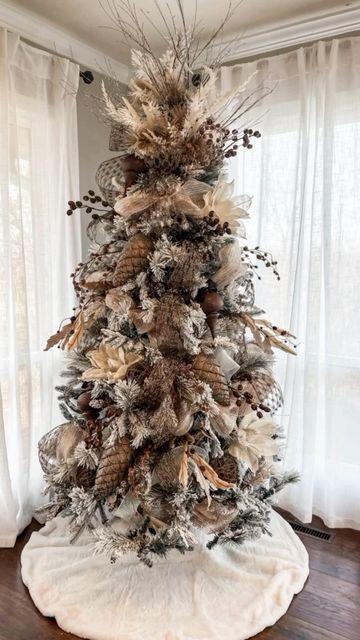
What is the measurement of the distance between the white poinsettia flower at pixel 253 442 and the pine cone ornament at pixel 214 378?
0.14 metres

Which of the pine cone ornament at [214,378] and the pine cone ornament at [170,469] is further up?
the pine cone ornament at [214,378]

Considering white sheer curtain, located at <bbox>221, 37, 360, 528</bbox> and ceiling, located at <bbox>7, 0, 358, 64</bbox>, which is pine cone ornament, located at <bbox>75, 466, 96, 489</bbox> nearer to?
white sheer curtain, located at <bbox>221, 37, 360, 528</bbox>

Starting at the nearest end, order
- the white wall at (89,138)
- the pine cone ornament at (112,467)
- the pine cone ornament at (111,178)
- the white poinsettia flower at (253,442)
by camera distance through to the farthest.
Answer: the pine cone ornament at (112,467), the white poinsettia flower at (253,442), the pine cone ornament at (111,178), the white wall at (89,138)

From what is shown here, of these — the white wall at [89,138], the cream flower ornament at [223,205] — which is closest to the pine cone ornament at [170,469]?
the cream flower ornament at [223,205]

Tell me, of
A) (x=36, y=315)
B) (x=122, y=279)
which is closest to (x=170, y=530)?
(x=122, y=279)

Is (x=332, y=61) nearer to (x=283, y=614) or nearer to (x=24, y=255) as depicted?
(x=24, y=255)

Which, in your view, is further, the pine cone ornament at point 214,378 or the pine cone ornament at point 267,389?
the pine cone ornament at point 267,389

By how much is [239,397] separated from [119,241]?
73 centimetres

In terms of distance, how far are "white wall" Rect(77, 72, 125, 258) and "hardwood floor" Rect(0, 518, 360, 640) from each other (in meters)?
1.67

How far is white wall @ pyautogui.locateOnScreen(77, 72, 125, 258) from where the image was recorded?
2.48m

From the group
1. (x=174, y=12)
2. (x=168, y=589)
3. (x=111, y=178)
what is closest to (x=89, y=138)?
(x=174, y=12)

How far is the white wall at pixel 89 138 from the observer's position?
8.14 feet

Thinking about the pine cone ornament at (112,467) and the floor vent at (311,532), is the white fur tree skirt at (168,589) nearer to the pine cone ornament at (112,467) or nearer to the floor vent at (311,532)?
the floor vent at (311,532)

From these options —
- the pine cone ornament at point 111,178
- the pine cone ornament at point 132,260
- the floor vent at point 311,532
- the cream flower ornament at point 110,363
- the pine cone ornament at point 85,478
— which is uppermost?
the pine cone ornament at point 111,178
